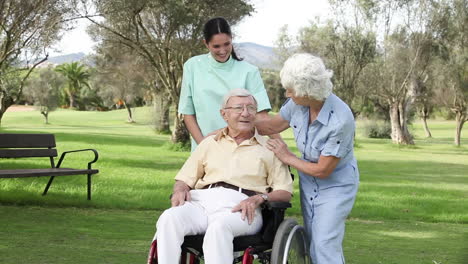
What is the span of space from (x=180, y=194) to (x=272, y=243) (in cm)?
58

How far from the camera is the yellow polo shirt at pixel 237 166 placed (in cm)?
428

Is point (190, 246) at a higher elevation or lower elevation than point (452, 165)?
higher

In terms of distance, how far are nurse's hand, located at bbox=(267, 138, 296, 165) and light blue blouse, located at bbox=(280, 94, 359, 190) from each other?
0.27 ft

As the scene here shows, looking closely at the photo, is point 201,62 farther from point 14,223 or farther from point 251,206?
point 14,223

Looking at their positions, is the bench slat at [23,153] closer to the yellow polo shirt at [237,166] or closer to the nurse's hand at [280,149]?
the yellow polo shirt at [237,166]

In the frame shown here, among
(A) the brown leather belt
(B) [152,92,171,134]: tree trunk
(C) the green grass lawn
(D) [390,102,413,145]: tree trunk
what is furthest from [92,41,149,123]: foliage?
(A) the brown leather belt

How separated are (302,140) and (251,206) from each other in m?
0.46

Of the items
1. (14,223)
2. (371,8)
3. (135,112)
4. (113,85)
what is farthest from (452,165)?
(135,112)

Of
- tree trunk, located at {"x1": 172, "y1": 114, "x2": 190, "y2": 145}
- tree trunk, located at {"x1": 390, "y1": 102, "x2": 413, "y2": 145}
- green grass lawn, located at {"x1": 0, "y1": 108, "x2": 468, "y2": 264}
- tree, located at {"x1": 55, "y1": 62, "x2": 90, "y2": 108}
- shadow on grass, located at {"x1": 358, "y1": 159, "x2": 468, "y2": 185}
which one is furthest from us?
tree, located at {"x1": 55, "y1": 62, "x2": 90, "y2": 108}

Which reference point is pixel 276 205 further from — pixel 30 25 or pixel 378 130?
pixel 378 130

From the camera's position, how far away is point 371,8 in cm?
3816

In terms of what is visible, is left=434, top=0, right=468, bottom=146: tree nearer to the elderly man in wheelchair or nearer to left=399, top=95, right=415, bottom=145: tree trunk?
left=399, top=95, right=415, bottom=145: tree trunk

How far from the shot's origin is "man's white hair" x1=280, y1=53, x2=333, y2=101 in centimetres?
380

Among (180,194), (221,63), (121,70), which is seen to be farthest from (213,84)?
(121,70)
